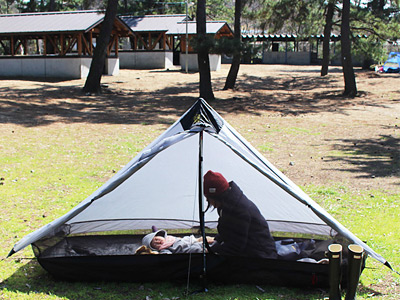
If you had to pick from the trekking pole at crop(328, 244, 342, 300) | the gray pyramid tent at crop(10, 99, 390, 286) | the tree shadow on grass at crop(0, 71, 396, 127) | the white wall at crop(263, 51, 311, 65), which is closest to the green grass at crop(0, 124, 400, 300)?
the gray pyramid tent at crop(10, 99, 390, 286)

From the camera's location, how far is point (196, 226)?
5219 mm

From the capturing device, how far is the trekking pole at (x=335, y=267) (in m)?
3.37

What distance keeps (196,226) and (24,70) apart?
2232cm

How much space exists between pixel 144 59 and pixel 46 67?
9114mm

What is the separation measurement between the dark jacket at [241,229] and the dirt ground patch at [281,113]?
3.78 m

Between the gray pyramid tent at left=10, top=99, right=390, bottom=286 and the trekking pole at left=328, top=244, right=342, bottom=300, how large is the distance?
61 centimetres

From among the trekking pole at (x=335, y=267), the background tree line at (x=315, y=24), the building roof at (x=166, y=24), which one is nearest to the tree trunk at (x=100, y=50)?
the background tree line at (x=315, y=24)

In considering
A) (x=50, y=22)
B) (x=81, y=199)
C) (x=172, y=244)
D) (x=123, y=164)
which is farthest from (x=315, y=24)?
(x=172, y=244)

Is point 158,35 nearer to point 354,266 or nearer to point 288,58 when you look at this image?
point 288,58

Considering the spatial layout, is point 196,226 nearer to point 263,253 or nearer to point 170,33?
point 263,253

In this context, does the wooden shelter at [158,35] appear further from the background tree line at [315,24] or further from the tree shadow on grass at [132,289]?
the tree shadow on grass at [132,289]

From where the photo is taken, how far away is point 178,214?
5238 millimetres

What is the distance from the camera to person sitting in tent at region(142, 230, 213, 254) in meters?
4.39

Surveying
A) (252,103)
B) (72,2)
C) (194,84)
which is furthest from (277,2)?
(72,2)
